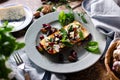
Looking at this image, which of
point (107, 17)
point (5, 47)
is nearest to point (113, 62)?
point (107, 17)

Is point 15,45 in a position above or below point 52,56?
above

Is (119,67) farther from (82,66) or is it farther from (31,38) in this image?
(31,38)

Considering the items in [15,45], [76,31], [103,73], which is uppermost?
[15,45]

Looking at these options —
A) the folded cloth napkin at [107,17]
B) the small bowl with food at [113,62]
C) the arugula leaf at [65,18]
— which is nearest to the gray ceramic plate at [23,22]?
Result: the arugula leaf at [65,18]

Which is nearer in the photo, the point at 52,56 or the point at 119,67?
the point at 119,67

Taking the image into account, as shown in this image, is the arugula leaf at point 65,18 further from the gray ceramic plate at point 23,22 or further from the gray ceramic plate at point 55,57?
the gray ceramic plate at point 23,22

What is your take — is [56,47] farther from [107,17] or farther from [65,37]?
[107,17]

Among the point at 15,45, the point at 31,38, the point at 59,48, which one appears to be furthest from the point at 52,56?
the point at 15,45
